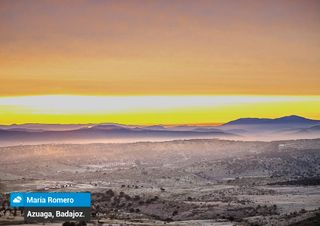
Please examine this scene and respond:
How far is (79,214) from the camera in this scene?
47.9 meters

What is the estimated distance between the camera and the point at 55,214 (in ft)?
154

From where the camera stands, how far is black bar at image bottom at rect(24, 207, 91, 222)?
4609 centimetres

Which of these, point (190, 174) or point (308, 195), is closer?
point (308, 195)

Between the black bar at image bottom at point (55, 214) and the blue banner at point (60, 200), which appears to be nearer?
the black bar at image bottom at point (55, 214)

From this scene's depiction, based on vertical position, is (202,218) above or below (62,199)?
below

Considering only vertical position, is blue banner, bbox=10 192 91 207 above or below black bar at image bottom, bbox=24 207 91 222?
above

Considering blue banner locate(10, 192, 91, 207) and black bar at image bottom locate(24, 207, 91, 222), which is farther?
blue banner locate(10, 192, 91, 207)

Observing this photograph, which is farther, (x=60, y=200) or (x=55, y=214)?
(x=55, y=214)

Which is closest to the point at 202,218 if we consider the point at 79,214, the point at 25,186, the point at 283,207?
the point at 283,207

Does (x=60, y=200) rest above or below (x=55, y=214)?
above

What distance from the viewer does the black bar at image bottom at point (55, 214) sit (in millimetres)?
46094

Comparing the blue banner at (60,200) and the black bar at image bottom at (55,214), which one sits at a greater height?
the blue banner at (60,200)

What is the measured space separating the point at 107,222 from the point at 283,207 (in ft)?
80.8

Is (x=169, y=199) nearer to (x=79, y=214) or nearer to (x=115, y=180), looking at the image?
(x=79, y=214)
